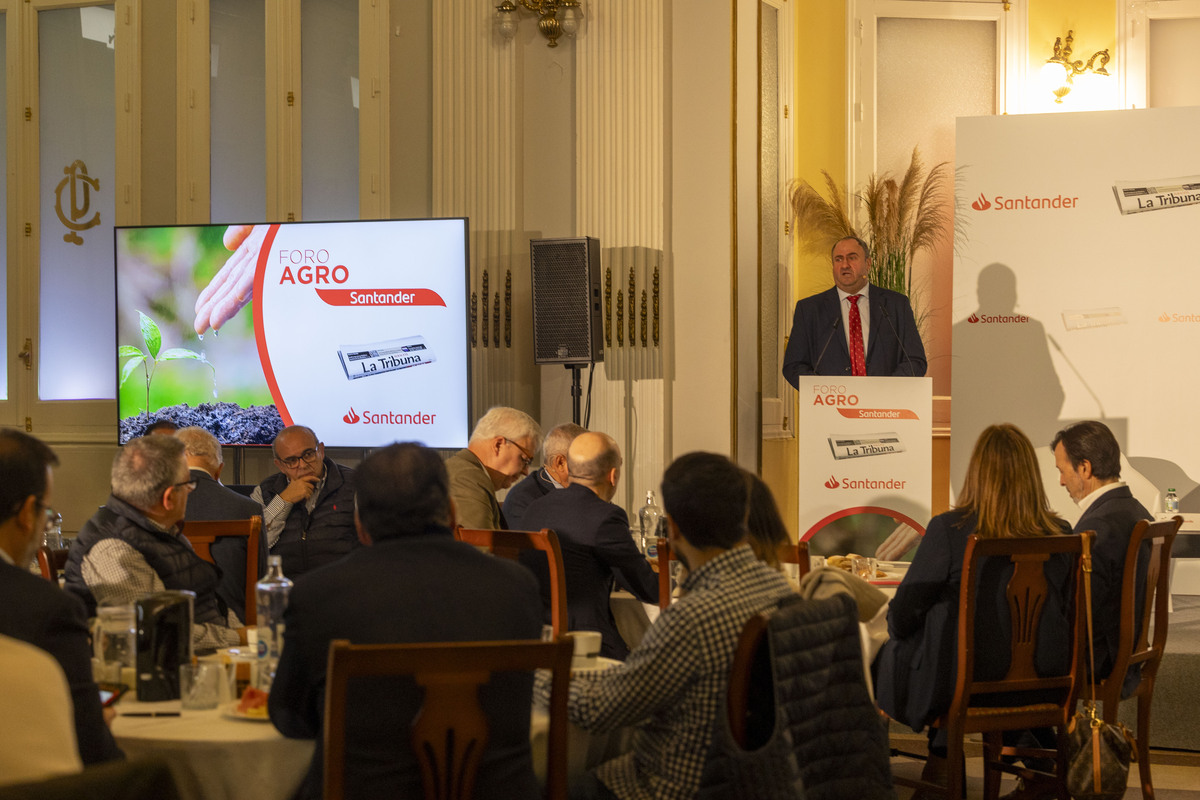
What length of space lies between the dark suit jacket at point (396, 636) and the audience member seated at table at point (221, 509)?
1.76m

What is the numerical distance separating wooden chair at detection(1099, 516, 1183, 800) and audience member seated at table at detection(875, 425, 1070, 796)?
0.28 m

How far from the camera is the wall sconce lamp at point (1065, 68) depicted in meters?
7.66

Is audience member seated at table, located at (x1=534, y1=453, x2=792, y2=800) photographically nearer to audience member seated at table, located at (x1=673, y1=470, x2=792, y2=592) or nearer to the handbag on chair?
audience member seated at table, located at (x1=673, y1=470, x2=792, y2=592)

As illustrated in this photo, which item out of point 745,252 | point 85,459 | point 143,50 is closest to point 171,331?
point 85,459

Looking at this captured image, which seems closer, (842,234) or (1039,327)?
(1039,327)

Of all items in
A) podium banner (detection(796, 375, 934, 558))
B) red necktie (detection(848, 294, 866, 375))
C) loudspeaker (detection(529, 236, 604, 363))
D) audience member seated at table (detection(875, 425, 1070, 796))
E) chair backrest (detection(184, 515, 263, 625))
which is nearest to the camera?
audience member seated at table (detection(875, 425, 1070, 796))

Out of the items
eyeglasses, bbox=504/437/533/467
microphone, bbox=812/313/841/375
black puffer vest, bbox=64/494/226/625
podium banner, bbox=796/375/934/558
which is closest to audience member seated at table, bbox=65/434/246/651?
black puffer vest, bbox=64/494/226/625

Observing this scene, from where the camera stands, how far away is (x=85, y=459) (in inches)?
277

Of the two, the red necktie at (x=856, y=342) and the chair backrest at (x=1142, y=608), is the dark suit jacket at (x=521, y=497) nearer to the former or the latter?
the chair backrest at (x=1142, y=608)

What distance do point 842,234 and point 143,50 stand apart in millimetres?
4351

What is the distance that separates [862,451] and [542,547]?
→ 7.43 feet

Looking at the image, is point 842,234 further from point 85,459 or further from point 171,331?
point 85,459

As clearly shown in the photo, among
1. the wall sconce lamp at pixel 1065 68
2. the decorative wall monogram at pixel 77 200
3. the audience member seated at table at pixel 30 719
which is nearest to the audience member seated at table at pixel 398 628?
the audience member seated at table at pixel 30 719

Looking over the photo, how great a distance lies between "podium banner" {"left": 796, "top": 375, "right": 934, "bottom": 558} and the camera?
532cm
